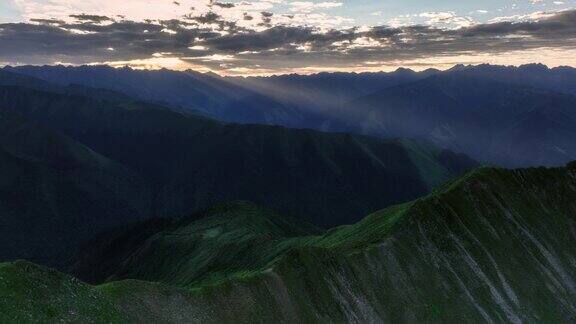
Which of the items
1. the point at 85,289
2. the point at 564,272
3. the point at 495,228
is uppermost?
the point at 85,289

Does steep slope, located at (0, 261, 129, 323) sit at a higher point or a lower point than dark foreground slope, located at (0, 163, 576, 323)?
higher

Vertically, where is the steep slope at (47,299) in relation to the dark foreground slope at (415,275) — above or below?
above

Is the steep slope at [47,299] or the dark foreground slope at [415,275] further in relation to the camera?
the dark foreground slope at [415,275]

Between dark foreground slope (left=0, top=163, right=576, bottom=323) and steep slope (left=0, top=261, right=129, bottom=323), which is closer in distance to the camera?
steep slope (left=0, top=261, right=129, bottom=323)

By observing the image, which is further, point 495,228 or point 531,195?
point 531,195

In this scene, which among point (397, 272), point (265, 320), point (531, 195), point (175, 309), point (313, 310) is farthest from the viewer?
point (531, 195)

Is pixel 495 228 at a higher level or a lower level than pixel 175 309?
lower

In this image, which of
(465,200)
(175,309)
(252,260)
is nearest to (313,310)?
(175,309)

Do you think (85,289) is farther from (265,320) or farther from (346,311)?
(346,311)
